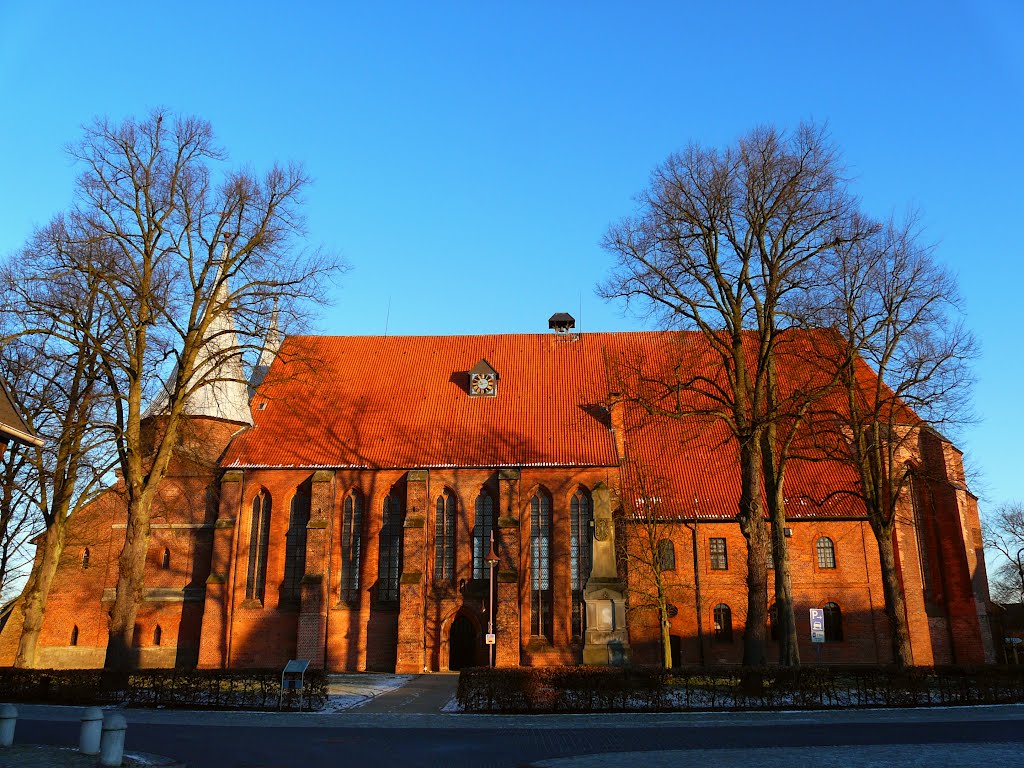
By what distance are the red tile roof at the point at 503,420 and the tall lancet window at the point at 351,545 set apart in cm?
160

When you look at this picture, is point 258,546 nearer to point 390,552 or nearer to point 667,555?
point 390,552

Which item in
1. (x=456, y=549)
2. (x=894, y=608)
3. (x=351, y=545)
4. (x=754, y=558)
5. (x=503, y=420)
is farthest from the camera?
(x=503, y=420)

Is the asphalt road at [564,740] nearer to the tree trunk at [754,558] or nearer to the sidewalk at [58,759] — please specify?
the sidewalk at [58,759]

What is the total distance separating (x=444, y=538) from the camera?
107 feet

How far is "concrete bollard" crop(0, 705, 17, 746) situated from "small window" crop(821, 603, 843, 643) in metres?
28.3

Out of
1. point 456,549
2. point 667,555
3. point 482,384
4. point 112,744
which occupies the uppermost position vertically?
point 482,384

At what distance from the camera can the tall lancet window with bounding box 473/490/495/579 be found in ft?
105

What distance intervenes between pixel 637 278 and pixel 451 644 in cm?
1667

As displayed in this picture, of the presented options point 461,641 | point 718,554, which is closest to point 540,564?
point 461,641

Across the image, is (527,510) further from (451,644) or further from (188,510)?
(188,510)

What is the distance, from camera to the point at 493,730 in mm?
15992

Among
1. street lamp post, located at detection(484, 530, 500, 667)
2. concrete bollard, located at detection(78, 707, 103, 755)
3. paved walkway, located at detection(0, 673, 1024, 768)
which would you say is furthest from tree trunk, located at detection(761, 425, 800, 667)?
concrete bollard, located at detection(78, 707, 103, 755)

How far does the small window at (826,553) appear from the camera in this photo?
33.5 m

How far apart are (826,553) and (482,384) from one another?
620 inches
